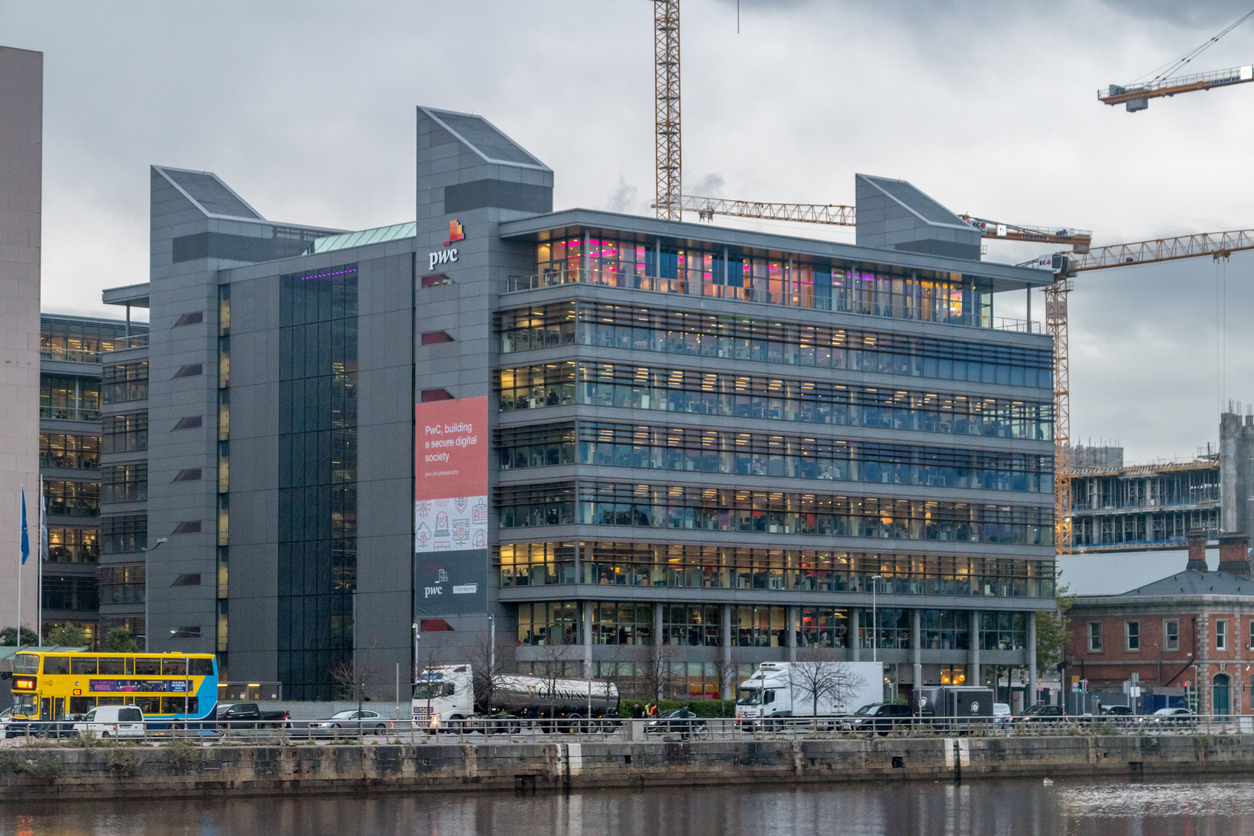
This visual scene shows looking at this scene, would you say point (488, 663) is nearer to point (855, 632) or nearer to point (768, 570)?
point (768, 570)

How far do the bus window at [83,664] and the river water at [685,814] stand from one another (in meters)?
21.7

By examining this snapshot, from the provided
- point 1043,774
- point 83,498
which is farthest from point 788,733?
point 83,498

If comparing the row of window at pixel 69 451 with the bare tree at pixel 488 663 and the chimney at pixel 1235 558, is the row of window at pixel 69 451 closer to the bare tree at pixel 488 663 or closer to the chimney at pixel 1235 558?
the bare tree at pixel 488 663

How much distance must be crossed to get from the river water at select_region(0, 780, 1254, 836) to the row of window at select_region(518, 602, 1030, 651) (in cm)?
4377

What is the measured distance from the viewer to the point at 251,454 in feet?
487

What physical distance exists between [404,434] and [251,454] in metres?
16.9

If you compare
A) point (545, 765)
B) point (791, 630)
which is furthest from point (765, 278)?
point (545, 765)

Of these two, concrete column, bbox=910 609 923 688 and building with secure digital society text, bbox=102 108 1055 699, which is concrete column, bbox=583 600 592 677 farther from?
concrete column, bbox=910 609 923 688

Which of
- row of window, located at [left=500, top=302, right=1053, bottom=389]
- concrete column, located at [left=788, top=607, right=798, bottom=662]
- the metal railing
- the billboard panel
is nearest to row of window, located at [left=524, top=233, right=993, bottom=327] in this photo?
row of window, located at [left=500, top=302, right=1053, bottom=389]

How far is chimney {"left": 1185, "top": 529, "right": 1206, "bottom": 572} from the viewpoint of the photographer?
521 ft

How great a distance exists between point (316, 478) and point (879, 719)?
60.4 metres

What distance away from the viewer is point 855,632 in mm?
141375

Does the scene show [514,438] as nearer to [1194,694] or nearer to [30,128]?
[30,128]

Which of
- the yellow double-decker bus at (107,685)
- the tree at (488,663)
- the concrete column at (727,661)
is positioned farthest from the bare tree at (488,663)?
the yellow double-decker bus at (107,685)
